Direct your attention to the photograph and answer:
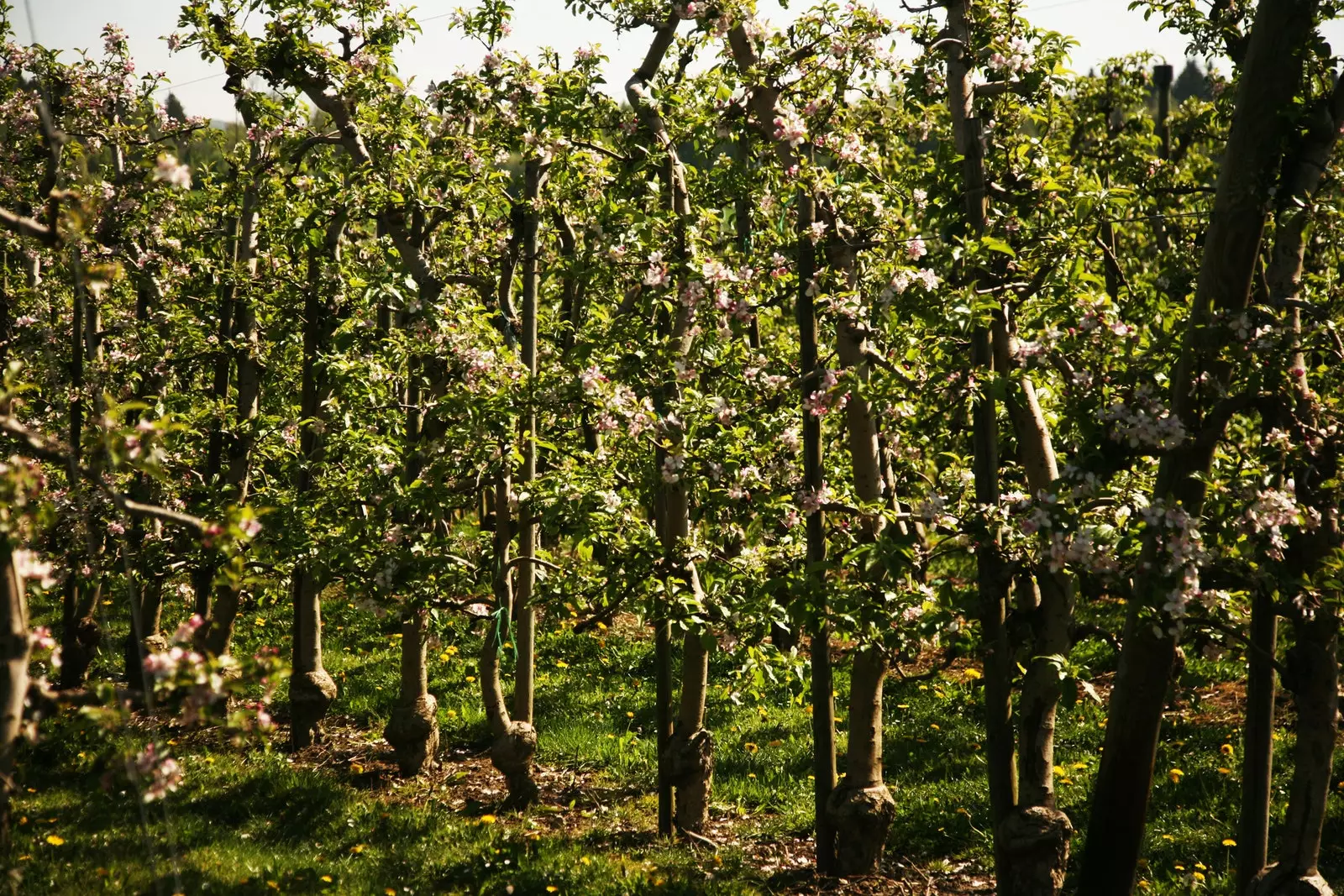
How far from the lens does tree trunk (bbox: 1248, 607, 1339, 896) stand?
516cm

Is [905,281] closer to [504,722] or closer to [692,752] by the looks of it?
[692,752]

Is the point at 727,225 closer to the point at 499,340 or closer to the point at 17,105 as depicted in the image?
the point at 499,340

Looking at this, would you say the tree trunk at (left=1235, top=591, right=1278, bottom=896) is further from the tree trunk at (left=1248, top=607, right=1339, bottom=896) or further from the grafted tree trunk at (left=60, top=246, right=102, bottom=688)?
the grafted tree trunk at (left=60, top=246, right=102, bottom=688)

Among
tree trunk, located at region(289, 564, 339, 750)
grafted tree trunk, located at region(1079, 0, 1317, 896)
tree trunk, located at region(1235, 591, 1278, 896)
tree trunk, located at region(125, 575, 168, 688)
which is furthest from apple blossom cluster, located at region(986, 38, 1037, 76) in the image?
tree trunk, located at region(125, 575, 168, 688)

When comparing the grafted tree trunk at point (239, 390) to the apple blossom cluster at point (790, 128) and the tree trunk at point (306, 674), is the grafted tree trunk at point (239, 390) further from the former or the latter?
the apple blossom cluster at point (790, 128)

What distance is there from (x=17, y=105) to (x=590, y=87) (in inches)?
218

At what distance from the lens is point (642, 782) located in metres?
8.96

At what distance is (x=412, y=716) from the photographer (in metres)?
9.09

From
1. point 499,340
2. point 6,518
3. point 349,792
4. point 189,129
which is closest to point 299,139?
point 499,340

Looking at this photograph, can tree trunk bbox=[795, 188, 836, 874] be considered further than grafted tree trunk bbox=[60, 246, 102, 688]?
No

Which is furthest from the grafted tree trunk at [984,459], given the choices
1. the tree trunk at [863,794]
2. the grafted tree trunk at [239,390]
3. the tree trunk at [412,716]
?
the grafted tree trunk at [239,390]

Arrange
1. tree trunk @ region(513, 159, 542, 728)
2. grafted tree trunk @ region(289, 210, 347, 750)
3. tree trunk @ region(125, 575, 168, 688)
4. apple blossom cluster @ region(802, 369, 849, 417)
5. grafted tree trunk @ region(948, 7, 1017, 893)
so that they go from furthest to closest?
tree trunk @ region(125, 575, 168, 688) → grafted tree trunk @ region(289, 210, 347, 750) → tree trunk @ region(513, 159, 542, 728) → apple blossom cluster @ region(802, 369, 849, 417) → grafted tree trunk @ region(948, 7, 1017, 893)

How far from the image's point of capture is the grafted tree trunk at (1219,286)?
15.1 feet

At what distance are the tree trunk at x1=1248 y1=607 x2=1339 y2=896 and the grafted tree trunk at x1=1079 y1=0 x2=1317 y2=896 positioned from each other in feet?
2.17
